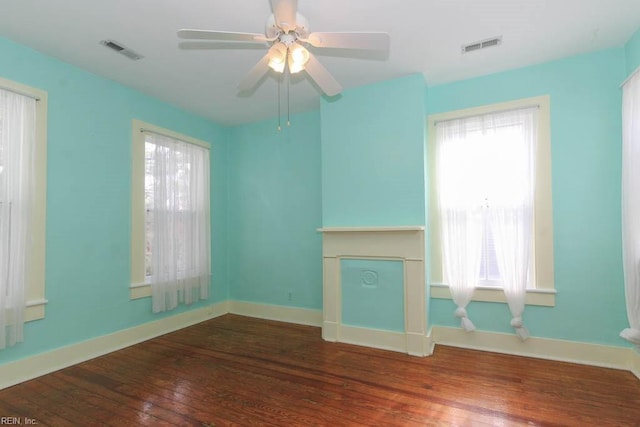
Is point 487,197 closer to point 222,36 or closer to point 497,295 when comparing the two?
point 497,295

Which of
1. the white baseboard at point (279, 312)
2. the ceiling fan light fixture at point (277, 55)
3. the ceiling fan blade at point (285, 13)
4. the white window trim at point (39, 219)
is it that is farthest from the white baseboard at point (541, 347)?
the white window trim at point (39, 219)

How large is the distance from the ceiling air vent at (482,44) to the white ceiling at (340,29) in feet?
0.19

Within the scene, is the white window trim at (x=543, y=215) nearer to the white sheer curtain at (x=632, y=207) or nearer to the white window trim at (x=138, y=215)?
the white sheer curtain at (x=632, y=207)

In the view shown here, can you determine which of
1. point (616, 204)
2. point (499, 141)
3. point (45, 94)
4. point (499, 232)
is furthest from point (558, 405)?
point (45, 94)

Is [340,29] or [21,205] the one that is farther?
[21,205]

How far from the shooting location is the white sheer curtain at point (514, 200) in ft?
9.95

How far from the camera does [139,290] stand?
11.8ft

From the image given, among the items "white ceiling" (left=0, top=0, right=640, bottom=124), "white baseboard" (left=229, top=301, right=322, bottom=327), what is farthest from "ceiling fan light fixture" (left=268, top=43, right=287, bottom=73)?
"white baseboard" (left=229, top=301, right=322, bottom=327)

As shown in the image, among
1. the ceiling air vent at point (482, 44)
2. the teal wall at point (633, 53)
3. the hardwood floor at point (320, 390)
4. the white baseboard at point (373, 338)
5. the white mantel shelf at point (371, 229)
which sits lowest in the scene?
the hardwood floor at point (320, 390)

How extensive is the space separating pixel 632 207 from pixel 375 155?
213cm

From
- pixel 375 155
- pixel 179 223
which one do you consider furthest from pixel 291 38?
pixel 179 223

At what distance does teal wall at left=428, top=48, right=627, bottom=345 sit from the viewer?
110 inches

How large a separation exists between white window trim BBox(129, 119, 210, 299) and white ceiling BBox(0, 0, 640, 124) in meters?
0.58

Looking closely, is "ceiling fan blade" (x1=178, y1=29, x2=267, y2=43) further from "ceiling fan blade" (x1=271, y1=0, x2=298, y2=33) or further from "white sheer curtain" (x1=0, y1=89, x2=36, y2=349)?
"white sheer curtain" (x1=0, y1=89, x2=36, y2=349)
